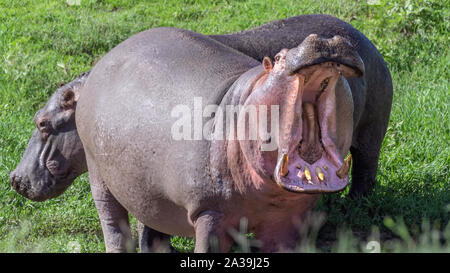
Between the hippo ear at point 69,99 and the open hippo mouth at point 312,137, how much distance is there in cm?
203

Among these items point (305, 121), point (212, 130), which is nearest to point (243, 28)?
point (212, 130)

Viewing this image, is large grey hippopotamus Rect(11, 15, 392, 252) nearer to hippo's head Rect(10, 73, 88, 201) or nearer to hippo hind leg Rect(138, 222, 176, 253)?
hippo's head Rect(10, 73, 88, 201)

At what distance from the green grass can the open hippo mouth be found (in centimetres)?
61

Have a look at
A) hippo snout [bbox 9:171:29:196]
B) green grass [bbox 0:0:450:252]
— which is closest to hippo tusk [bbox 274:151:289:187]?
green grass [bbox 0:0:450:252]

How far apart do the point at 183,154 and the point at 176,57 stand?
668mm

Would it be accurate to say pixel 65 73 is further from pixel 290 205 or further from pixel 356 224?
pixel 290 205

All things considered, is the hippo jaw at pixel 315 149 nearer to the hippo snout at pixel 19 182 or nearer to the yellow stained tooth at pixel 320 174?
the yellow stained tooth at pixel 320 174

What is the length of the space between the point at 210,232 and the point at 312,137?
75 centimetres

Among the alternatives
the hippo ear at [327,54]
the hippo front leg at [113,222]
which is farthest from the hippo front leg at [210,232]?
the hippo front leg at [113,222]

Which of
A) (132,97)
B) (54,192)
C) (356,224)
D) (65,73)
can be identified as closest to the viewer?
(132,97)

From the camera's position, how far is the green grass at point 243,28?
221 inches

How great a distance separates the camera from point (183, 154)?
3916 millimetres

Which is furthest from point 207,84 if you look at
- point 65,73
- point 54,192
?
point 65,73

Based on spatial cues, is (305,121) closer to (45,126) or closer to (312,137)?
(312,137)
